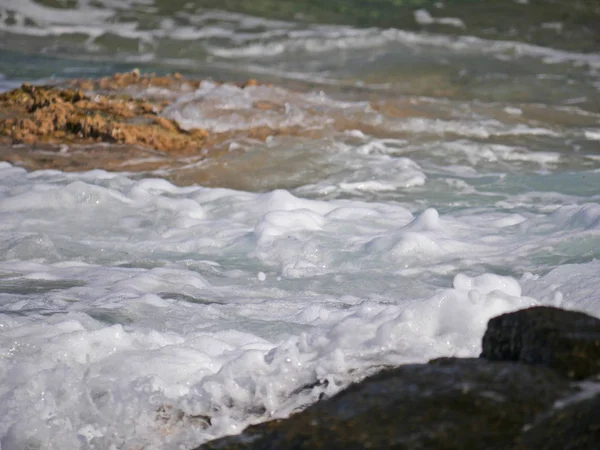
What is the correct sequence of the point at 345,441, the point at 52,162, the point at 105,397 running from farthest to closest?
the point at 52,162 < the point at 105,397 < the point at 345,441

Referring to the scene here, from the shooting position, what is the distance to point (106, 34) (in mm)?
12727

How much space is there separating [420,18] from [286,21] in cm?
237

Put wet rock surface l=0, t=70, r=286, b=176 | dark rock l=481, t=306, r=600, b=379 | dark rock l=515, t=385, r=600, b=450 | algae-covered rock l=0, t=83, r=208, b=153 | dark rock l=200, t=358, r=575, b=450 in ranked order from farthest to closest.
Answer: algae-covered rock l=0, t=83, r=208, b=153 → wet rock surface l=0, t=70, r=286, b=176 → dark rock l=481, t=306, r=600, b=379 → dark rock l=200, t=358, r=575, b=450 → dark rock l=515, t=385, r=600, b=450

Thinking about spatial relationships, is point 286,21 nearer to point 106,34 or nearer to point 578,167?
point 106,34

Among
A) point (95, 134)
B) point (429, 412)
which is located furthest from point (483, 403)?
point (95, 134)

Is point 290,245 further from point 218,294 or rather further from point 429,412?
point 429,412

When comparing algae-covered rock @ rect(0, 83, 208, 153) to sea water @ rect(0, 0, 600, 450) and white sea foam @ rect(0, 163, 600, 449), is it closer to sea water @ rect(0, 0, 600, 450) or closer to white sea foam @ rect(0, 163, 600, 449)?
→ sea water @ rect(0, 0, 600, 450)

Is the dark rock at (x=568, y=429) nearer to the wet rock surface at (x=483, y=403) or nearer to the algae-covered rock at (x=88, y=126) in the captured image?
the wet rock surface at (x=483, y=403)

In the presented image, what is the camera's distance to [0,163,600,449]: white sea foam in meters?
2.63

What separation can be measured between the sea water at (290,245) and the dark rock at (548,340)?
39cm

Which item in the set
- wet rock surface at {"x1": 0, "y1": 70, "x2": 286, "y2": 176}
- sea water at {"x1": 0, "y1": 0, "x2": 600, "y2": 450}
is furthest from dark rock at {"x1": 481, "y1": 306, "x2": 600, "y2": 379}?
wet rock surface at {"x1": 0, "y1": 70, "x2": 286, "y2": 176}

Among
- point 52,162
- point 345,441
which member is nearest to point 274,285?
point 345,441

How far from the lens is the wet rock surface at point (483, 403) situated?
1855 millimetres

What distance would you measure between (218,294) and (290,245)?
86 cm
